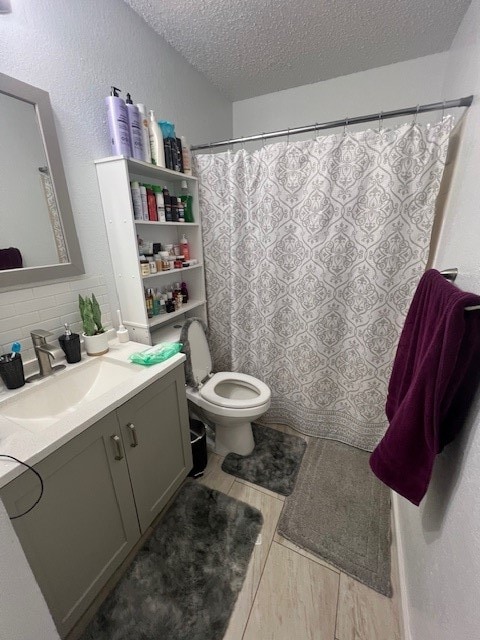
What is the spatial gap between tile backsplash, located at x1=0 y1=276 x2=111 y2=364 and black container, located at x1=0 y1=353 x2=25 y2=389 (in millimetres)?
100

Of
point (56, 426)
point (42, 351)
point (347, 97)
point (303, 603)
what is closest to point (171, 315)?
point (42, 351)

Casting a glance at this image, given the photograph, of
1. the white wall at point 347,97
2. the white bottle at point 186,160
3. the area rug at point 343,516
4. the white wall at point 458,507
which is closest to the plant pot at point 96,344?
the white bottle at point 186,160

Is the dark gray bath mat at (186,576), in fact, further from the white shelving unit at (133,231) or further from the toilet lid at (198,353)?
the white shelving unit at (133,231)

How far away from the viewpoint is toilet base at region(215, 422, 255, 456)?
1669 mm

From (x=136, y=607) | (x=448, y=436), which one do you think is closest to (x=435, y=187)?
(x=448, y=436)

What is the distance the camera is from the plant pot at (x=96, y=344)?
48.9 inches

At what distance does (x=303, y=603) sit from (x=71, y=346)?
1.42 m

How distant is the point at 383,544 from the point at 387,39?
2.66 metres

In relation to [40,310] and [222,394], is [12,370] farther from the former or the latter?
[222,394]

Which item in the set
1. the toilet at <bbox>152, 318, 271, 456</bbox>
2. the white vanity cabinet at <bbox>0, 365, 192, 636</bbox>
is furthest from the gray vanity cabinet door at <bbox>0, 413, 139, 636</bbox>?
the toilet at <bbox>152, 318, 271, 456</bbox>

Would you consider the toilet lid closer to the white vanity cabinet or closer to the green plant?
the white vanity cabinet

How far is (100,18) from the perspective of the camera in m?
1.19

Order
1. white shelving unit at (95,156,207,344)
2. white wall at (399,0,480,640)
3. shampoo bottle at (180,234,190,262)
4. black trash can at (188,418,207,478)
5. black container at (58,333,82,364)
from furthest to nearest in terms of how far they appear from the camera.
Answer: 1. shampoo bottle at (180,234,190,262)
2. black trash can at (188,418,207,478)
3. white shelving unit at (95,156,207,344)
4. black container at (58,333,82,364)
5. white wall at (399,0,480,640)

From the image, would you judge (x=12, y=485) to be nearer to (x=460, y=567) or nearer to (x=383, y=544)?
(x=460, y=567)
